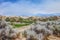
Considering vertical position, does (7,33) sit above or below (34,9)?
below

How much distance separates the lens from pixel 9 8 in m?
5.71

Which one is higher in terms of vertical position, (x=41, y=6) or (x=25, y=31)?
(x=41, y=6)

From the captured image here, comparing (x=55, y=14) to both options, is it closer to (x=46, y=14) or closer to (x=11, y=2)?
(x=46, y=14)

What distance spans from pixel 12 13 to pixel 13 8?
116 millimetres

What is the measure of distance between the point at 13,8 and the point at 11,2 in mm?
150

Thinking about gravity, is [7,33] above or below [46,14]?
below

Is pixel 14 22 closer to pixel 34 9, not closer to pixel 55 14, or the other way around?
pixel 34 9

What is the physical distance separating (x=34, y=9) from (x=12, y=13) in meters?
0.51

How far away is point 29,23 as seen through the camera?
5.74 m

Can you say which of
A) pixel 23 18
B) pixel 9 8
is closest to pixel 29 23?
pixel 23 18

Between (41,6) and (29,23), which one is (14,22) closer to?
(29,23)

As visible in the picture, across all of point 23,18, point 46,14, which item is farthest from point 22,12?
point 46,14

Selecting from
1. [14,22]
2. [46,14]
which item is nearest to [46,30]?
[46,14]

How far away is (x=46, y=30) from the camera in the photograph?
18.7ft
